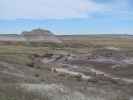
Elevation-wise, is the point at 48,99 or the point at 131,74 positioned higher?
the point at 48,99

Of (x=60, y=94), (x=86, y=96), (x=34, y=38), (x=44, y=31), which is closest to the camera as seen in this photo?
(x=60, y=94)

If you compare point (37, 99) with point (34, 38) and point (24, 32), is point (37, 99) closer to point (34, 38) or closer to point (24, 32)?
point (34, 38)

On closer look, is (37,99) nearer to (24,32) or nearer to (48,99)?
(48,99)

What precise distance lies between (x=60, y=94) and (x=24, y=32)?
14971 centimetres

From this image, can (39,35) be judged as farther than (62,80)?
Yes

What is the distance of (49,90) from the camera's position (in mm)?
18594

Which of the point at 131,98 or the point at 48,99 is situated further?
the point at 131,98

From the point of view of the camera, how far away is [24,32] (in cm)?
16562

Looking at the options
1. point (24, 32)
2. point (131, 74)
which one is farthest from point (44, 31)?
point (131, 74)

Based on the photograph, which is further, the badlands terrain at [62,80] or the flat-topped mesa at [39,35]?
the flat-topped mesa at [39,35]

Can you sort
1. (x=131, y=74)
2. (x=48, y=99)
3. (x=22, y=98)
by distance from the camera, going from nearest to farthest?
(x=22, y=98), (x=48, y=99), (x=131, y=74)

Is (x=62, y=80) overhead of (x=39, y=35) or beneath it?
overhead

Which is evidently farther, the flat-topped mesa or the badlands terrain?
the flat-topped mesa

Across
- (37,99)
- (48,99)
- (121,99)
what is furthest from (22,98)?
(121,99)
